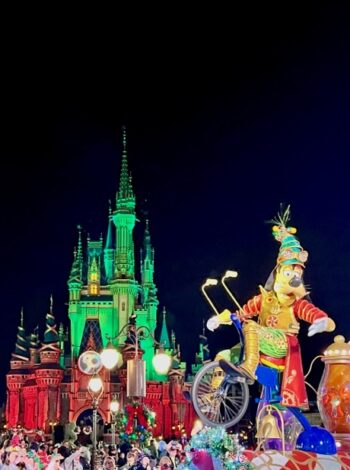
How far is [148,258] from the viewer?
208 feet

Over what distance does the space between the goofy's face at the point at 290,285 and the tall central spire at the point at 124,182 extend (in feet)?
166

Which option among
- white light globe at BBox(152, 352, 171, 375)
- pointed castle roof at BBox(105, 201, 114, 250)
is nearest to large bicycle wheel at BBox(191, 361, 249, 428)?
white light globe at BBox(152, 352, 171, 375)

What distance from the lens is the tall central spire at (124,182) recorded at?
6103 centimetres

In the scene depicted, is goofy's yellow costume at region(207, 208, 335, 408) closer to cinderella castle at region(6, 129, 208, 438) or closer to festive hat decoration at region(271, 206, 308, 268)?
festive hat decoration at region(271, 206, 308, 268)

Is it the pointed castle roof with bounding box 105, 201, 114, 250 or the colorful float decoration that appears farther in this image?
the pointed castle roof with bounding box 105, 201, 114, 250

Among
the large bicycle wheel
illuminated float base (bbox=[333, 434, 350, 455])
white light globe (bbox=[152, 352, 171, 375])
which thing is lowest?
illuminated float base (bbox=[333, 434, 350, 455])

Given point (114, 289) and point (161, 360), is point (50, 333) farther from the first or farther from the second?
point (161, 360)

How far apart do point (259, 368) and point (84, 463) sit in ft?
35.0

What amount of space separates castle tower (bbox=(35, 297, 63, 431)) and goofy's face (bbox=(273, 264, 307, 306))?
144 ft

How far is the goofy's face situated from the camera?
34.8 feet

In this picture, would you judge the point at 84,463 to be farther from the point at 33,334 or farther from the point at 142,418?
the point at 33,334

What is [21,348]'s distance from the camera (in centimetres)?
5903

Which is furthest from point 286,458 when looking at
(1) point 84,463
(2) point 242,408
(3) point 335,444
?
(1) point 84,463

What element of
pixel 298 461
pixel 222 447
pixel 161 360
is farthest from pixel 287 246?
pixel 222 447
